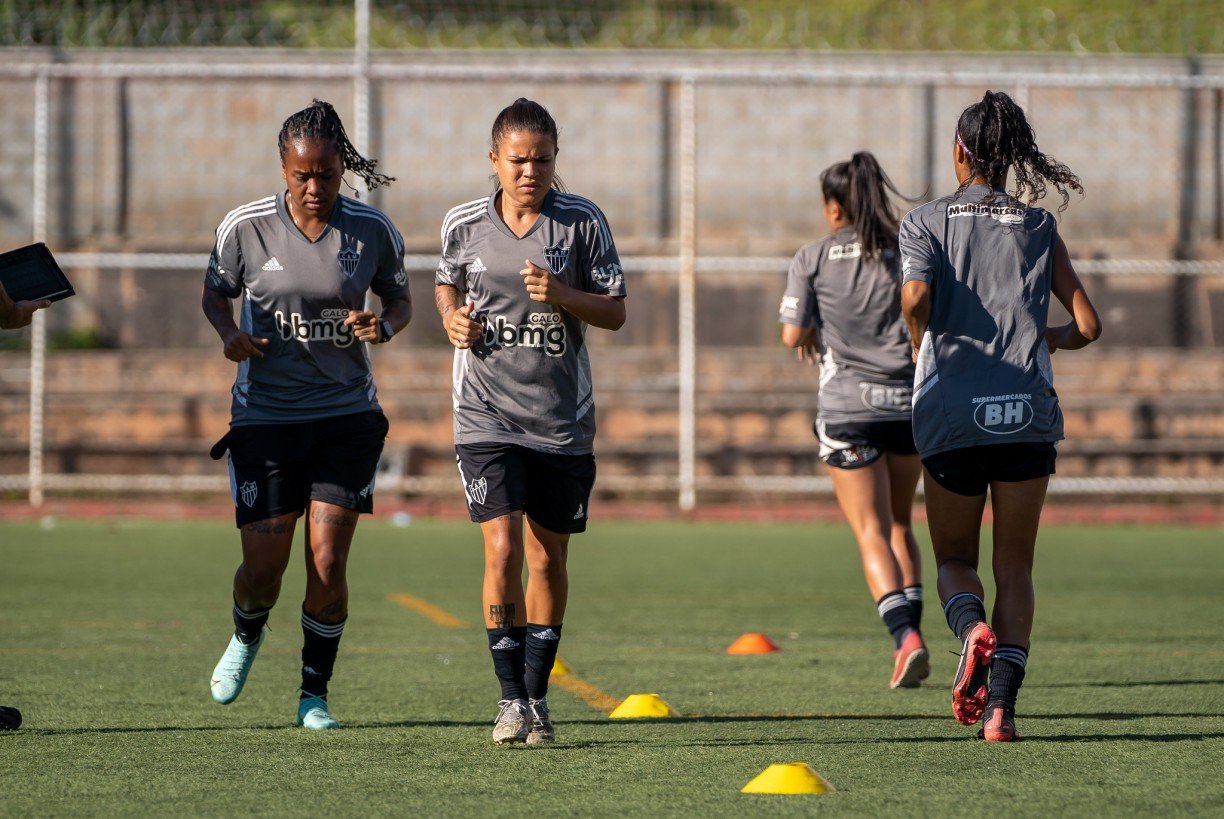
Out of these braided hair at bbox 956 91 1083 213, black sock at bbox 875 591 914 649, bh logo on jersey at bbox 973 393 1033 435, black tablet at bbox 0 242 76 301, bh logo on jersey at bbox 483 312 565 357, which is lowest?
black sock at bbox 875 591 914 649

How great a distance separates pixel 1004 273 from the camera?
4961 millimetres

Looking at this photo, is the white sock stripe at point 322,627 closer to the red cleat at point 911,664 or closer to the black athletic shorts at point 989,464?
the black athletic shorts at point 989,464

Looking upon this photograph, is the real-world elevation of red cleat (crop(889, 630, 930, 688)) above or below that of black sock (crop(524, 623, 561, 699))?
below


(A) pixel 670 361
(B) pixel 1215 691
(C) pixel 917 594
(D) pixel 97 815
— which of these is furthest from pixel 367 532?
(D) pixel 97 815

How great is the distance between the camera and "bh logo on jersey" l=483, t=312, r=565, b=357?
5137 millimetres

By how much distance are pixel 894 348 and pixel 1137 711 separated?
178cm

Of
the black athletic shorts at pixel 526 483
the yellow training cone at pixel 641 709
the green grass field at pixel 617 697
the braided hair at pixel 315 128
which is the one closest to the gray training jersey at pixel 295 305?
the braided hair at pixel 315 128

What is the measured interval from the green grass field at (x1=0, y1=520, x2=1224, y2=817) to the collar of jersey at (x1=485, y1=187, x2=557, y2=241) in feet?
5.17

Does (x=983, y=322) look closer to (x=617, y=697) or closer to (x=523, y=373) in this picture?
(x=523, y=373)

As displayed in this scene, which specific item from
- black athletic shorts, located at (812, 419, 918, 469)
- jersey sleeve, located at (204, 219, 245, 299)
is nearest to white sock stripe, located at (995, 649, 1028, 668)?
black athletic shorts, located at (812, 419, 918, 469)

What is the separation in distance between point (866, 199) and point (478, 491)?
2390mm

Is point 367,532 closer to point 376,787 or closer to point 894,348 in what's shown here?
point 894,348

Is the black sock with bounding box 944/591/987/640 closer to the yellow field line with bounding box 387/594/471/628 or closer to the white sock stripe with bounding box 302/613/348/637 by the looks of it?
the white sock stripe with bounding box 302/613/348/637

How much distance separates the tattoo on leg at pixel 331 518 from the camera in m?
5.41
